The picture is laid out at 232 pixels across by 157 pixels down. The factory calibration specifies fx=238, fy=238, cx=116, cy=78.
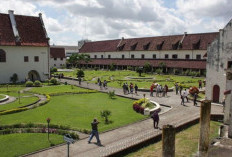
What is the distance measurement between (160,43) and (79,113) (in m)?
42.6

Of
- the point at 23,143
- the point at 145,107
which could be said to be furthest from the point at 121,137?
the point at 145,107

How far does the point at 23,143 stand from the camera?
1211cm

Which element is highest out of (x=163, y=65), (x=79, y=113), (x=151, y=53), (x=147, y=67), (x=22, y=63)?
(x=151, y=53)

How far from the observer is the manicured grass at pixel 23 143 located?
11.1m

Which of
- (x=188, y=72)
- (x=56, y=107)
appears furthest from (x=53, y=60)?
(x=56, y=107)

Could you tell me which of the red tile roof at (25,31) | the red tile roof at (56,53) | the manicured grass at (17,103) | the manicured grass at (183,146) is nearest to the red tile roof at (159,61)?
the red tile roof at (56,53)

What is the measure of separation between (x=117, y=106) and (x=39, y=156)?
1054 centimetres

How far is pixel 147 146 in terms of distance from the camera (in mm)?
12352

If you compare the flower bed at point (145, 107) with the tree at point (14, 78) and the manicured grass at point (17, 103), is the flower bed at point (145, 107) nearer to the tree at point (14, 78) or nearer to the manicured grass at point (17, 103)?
the manicured grass at point (17, 103)

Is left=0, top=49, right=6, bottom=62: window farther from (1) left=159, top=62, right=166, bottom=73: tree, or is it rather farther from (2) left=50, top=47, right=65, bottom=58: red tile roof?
(2) left=50, top=47, right=65, bottom=58: red tile roof

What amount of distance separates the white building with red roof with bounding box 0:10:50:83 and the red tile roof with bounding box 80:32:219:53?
28306mm

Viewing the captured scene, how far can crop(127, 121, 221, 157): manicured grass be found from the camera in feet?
37.2

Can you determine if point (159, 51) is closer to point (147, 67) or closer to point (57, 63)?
point (147, 67)

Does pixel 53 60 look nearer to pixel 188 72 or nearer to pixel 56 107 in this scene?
pixel 188 72
